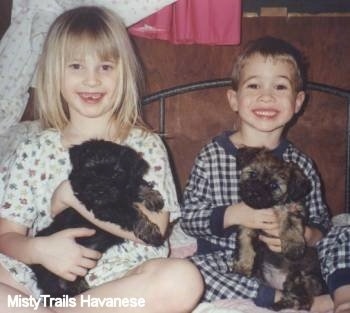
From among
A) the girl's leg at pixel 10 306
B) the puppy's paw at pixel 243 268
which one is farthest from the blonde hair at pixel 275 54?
the girl's leg at pixel 10 306

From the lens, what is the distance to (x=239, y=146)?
1.55 m

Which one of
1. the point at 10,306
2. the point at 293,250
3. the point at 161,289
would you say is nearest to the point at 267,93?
the point at 293,250

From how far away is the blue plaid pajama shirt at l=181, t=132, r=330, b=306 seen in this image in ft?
4.74

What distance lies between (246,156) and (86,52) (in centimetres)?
51

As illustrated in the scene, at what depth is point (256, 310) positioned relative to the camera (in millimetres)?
1249

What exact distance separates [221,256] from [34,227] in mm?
539

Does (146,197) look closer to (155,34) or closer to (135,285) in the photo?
(135,285)

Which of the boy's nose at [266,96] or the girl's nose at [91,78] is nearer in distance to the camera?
the girl's nose at [91,78]

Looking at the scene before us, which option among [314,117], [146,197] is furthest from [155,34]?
[146,197]

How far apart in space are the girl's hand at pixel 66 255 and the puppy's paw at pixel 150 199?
0.55 ft

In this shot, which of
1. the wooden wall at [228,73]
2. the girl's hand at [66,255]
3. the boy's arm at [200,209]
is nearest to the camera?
the girl's hand at [66,255]

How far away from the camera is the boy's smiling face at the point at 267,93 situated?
1.51 metres

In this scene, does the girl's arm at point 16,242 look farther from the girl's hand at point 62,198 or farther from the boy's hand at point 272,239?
the boy's hand at point 272,239

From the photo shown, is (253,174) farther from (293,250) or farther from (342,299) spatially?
(342,299)
